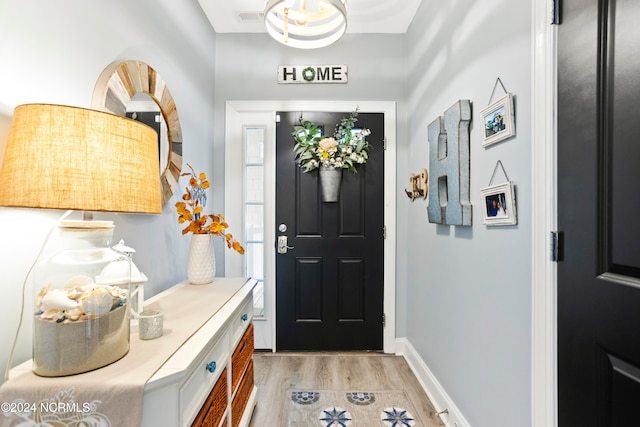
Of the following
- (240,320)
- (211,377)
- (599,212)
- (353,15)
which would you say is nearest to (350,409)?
(240,320)

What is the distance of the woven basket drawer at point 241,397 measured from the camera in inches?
62.4

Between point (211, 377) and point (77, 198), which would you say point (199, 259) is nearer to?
point (211, 377)

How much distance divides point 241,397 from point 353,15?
2819mm

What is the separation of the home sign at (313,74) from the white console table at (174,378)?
76.9 inches

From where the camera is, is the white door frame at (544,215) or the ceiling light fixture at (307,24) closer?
the white door frame at (544,215)

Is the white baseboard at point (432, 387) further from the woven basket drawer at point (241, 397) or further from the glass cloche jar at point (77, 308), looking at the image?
the glass cloche jar at point (77, 308)

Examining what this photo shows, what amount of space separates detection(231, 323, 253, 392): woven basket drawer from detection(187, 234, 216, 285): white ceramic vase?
41 centimetres

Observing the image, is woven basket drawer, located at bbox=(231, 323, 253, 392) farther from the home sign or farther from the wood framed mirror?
the home sign

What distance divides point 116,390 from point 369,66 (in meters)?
2.85

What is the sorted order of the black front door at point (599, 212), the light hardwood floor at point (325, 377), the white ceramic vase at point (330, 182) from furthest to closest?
the white ceramic vase at point (330, 182), the light hardwood floor at point (325, 377), the black front door at point (599, 212)

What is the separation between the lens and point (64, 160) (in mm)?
755

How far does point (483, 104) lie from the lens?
5.10 ft

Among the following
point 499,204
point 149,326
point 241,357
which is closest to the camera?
point 149,326

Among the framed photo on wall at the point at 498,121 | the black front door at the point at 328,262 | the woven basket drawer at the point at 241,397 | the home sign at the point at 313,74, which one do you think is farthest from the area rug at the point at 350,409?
the home sign at the point at 313,74
